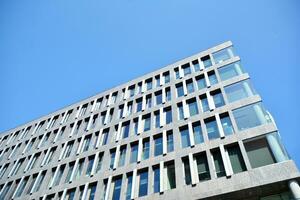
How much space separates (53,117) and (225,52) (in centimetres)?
2761

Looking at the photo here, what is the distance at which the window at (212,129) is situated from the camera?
70.5 ft

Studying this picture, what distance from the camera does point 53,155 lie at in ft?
102

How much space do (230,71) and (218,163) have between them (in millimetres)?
11457

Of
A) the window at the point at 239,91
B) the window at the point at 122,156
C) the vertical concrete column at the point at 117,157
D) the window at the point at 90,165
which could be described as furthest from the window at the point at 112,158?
the window at the point at 239,91

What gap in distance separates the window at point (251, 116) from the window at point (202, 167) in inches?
156

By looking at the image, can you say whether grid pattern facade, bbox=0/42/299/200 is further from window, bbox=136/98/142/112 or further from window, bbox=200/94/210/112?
window, bbox=136/98/142/112

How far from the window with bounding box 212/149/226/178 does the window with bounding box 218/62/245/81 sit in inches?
364

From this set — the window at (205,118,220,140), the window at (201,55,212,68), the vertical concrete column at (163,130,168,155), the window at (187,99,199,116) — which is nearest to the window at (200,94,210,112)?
the window at (187,99,199,116)

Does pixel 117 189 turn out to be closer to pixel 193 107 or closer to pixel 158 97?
pixel 193 107

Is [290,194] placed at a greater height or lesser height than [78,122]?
lesser

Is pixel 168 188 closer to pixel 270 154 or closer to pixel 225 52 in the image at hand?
pixel 270 154

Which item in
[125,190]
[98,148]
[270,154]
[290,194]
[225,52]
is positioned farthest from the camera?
[225,52]

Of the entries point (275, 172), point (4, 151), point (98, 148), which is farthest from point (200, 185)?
point (4, 151)

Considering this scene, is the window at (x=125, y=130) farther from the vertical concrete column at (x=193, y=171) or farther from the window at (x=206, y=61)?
the window at (x=206, y=61)
